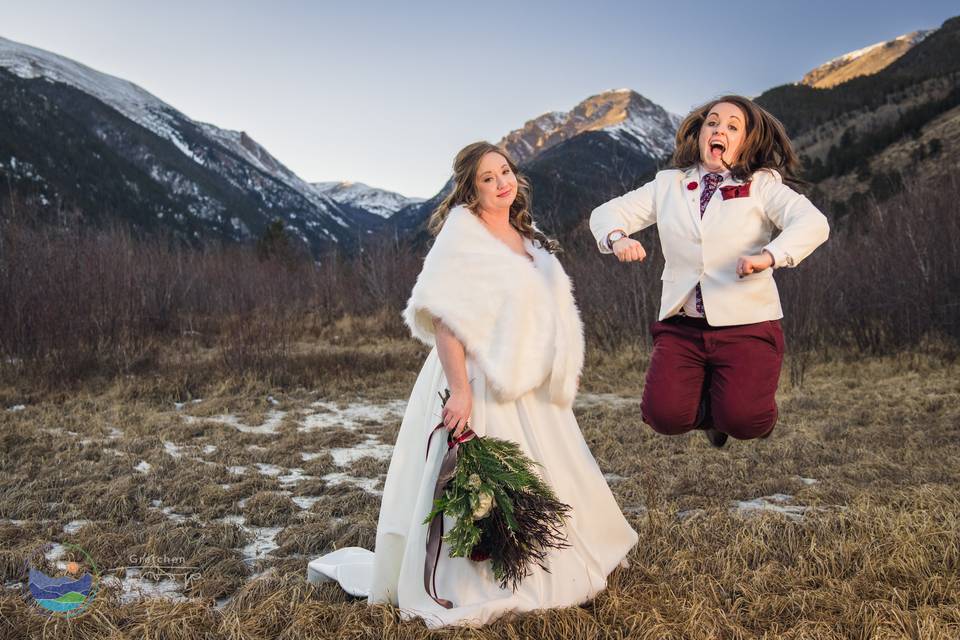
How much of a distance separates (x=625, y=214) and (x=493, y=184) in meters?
0.71

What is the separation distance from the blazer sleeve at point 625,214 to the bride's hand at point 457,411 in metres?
0.92

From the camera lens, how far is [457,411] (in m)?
2.34

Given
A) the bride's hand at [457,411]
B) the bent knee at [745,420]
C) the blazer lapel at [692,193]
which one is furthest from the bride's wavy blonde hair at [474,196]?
the bent knee at [745,420]

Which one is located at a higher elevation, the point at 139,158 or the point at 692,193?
the point at 139,158

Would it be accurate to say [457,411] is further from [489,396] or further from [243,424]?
[243,424]

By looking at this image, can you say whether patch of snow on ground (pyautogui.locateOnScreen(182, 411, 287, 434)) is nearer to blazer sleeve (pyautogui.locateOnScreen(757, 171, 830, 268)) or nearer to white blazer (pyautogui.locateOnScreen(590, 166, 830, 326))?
white blazer (pyautogui.locateOnScreen(590, 166, 830, 326))

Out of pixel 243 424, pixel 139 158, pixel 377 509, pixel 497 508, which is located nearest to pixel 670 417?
pixel 497 508

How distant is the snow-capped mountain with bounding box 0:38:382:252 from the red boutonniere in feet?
203

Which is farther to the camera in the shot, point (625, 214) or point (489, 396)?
point (625, 214)

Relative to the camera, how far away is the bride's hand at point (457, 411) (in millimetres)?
2338

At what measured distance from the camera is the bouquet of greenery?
225 centimetres

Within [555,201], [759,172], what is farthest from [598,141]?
[759,172]

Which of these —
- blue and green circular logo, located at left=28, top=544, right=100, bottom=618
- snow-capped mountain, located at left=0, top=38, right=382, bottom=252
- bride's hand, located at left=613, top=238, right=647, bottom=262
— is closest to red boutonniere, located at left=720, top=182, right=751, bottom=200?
bride's hand, located at left=613, top=238, right=647, bottom=262

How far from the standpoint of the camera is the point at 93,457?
18.2 feet
